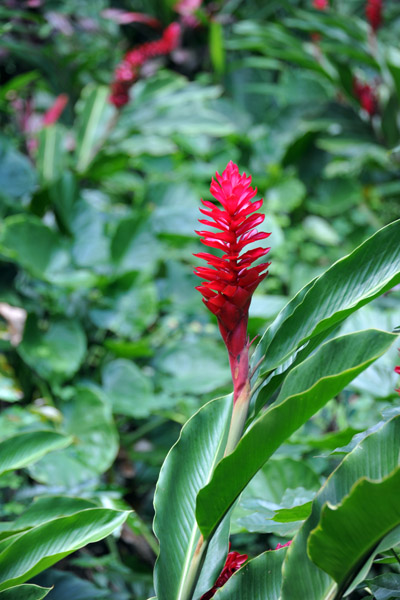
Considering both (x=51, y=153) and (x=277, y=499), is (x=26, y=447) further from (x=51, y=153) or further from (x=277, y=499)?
(x=51, y=153)

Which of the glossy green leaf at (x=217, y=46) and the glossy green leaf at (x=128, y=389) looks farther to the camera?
the glossy green leaf at (x=217, y=46)

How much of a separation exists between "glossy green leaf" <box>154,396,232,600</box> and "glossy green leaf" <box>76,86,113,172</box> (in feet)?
6.21

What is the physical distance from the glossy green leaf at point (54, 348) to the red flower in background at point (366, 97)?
5.51 ft

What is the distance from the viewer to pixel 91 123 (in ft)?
8.37

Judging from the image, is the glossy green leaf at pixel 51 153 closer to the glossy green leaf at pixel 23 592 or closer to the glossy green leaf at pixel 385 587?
the glossy green leaf at pixel 23 592

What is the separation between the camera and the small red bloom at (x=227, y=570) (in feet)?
2.36

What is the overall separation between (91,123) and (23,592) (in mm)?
2158

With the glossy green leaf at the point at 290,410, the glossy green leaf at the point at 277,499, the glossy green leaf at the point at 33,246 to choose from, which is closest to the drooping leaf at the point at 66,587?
the glossy green leaf at the point at 277,499

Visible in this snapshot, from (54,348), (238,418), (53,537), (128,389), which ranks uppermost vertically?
(238,418)

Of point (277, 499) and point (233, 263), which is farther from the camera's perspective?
point (277, 499)

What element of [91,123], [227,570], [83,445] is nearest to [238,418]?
[227,570]

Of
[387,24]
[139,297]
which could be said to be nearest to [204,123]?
[139,297]

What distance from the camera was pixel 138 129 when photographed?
2609 millimetres

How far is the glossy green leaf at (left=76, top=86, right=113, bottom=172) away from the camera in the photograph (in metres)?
2.48
